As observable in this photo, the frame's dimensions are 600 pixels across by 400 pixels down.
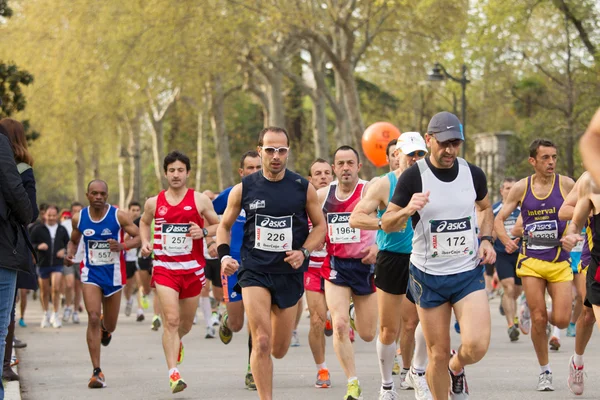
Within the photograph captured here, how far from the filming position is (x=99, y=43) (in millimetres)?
36938

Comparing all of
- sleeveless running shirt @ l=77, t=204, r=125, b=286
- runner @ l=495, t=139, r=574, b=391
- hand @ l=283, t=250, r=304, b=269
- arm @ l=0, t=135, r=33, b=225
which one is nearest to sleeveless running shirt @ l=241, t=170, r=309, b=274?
hand @ l=283, t=250, r=304, b=269

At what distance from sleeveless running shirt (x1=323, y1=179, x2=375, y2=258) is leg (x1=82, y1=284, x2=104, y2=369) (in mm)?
2421

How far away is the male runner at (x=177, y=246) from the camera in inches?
401

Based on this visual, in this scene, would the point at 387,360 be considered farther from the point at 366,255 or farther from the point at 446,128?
the point at 446,128

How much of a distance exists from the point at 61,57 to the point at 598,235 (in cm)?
3394

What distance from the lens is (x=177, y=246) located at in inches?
413

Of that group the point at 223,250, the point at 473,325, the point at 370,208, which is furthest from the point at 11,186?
the point at 473,325

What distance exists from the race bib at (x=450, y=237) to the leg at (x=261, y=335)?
1.38 m

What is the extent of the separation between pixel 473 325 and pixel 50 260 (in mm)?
13118

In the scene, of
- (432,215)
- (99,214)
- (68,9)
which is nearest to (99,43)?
(68,9)

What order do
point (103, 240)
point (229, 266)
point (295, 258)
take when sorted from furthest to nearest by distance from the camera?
point (103, 240) < point (295, 258) < point (229, 266)

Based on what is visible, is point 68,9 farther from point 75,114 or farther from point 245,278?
point 245,278

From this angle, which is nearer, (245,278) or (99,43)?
(245,278)

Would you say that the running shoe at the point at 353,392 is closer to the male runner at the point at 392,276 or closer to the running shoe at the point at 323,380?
the male runner at the point at 392,276
